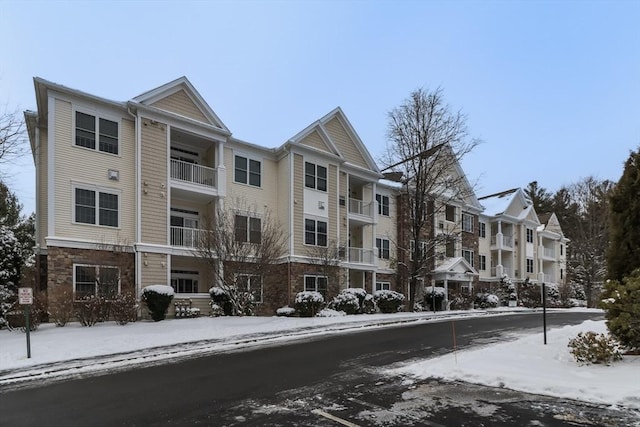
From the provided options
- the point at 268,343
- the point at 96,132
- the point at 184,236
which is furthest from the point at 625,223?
the point at 96,132

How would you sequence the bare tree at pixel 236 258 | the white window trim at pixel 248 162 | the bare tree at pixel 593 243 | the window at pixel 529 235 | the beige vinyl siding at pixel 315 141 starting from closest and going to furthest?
the bare tree at pixel 236 258, the white window trim at pixel 248 162, the beige vinyl siding at pixel 315 141, the bare tree at pixel 593 243, the window at pixel 529 235

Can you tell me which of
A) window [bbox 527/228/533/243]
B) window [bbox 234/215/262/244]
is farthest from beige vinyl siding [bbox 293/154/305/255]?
window [bbox 527/228/533/243]

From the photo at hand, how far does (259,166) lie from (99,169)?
8939 mm

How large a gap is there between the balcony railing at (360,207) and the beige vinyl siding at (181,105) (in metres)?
11.9

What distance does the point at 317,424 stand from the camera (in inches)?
224

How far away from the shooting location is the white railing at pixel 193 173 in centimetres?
2328

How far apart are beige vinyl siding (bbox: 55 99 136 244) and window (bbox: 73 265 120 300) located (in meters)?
1.40

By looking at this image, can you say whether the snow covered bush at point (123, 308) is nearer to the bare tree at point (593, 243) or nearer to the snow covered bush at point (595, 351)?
the snow covered bush at point (595, 351)

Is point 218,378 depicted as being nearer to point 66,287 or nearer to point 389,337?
point 389,337

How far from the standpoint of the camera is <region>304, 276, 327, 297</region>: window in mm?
26203

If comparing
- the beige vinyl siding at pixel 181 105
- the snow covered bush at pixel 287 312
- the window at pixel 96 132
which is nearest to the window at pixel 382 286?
the snow covered bush at pixel 287 312

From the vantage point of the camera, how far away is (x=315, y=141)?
93.4 ft

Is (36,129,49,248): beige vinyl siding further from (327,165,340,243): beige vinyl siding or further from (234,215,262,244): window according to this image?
(327,165,340,243): beige vinyl siding

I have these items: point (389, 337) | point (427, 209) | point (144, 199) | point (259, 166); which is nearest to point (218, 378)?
point (389, 337)
